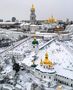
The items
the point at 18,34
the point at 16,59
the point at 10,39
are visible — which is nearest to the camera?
the point at 16,59

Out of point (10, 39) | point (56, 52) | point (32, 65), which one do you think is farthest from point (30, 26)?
point (32, 65)

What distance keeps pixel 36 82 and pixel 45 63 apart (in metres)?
0.95

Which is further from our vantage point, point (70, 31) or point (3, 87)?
point (70, 31)

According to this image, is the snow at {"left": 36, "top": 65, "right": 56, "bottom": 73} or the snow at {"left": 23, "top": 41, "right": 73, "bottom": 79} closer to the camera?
the snow at {"left": 36, "top": 65, "right": 56, "bottom": 73}

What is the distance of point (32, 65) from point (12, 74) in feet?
3.40

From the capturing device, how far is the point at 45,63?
36.6 ft

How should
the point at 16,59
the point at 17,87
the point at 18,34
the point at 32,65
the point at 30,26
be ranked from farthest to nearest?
the point at 30,26 < the point at 18,34 < the point at 16,59 < the point at 32,65 < the point at 17,87

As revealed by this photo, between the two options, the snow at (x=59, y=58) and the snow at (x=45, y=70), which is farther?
the snow at (x=59, y=58)

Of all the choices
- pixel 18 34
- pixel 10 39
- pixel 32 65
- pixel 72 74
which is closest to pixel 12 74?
pixel 32 65

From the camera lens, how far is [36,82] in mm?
10523

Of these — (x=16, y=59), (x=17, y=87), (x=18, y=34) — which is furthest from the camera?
(x=18, y=34)

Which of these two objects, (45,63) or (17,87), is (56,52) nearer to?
(45,63)

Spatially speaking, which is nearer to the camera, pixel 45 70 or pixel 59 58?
pixel 45 70

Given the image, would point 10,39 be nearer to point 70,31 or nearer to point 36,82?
point 70,31
